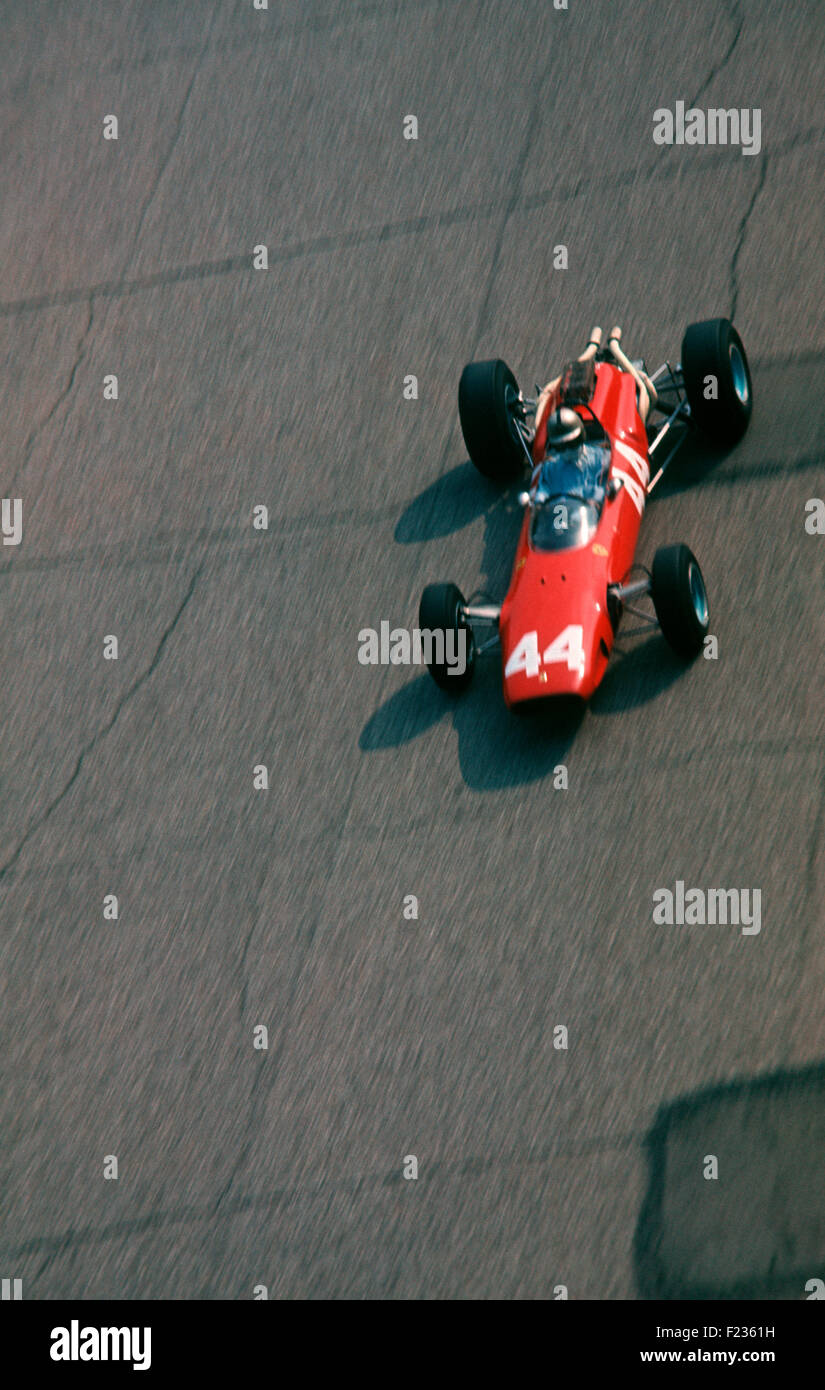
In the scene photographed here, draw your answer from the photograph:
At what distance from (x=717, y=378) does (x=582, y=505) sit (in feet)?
3.88

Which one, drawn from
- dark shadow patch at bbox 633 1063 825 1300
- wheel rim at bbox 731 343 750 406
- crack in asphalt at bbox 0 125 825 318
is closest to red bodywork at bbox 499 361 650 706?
wheel rim at bbox 731 343 750 406

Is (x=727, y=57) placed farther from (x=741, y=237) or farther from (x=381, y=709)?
(x=381, y=709)

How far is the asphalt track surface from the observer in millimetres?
7281

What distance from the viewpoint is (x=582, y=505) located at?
28.2 feet

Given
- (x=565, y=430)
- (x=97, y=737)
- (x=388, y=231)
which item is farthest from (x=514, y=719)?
(x=388, y=231)

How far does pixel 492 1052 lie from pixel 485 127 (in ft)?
24.0

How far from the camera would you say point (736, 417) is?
9.21m

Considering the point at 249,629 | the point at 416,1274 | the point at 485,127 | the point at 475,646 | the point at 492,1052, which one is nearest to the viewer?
the point at 416,1274

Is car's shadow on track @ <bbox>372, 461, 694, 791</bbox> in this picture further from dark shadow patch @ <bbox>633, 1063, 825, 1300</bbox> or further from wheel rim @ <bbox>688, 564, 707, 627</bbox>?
dark shadow patch @ <bbox>633, 1063, 825, 1300</bbox>

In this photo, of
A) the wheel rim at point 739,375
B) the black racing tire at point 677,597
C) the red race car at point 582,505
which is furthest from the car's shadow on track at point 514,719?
the wheel rim at point 739,375

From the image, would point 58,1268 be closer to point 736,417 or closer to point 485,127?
point 736,417

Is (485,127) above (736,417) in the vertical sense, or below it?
above

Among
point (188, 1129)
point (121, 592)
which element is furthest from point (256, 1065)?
point (121, 592)

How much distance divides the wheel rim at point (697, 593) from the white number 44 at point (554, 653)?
1.99ft
